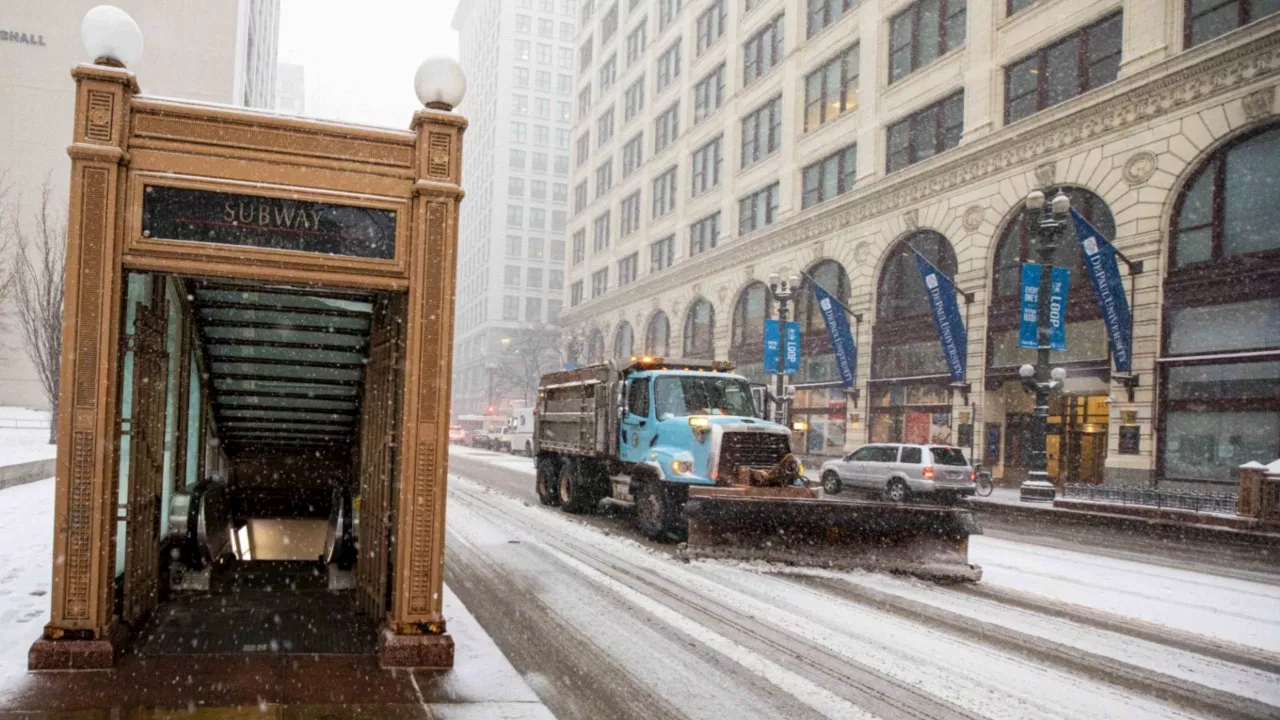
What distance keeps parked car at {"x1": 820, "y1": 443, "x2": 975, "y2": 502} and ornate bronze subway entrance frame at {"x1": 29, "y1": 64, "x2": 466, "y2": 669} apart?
18838 mm

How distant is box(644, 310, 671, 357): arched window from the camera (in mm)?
50156

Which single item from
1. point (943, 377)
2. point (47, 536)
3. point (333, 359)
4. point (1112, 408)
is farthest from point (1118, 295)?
point (47, 536)

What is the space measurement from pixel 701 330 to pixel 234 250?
40.5 meters

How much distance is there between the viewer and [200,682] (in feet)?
18.8

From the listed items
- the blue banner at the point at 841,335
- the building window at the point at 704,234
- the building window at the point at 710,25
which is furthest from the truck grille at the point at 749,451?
the building window at the point at 710,25

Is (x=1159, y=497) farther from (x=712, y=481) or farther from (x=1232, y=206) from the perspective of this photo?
(x=712, y=481)

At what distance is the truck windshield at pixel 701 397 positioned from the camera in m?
14.5

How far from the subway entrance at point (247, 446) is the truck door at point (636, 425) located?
4740 mm

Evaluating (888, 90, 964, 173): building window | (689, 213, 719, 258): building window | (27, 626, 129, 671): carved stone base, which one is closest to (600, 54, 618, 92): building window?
(689, 213, 719, 258): building window

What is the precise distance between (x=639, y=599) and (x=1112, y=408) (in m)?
18.9

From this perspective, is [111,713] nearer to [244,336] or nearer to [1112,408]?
[244,336]

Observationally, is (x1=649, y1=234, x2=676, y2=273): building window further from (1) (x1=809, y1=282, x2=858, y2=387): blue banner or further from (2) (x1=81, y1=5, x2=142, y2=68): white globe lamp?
(2) (x1=81, y1=5, x2=142, y2=68): white globe lamp

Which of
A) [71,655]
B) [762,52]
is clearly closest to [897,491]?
[71,655]

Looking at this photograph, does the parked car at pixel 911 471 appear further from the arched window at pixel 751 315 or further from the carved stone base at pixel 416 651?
the carved stone base at pixel 416 651
